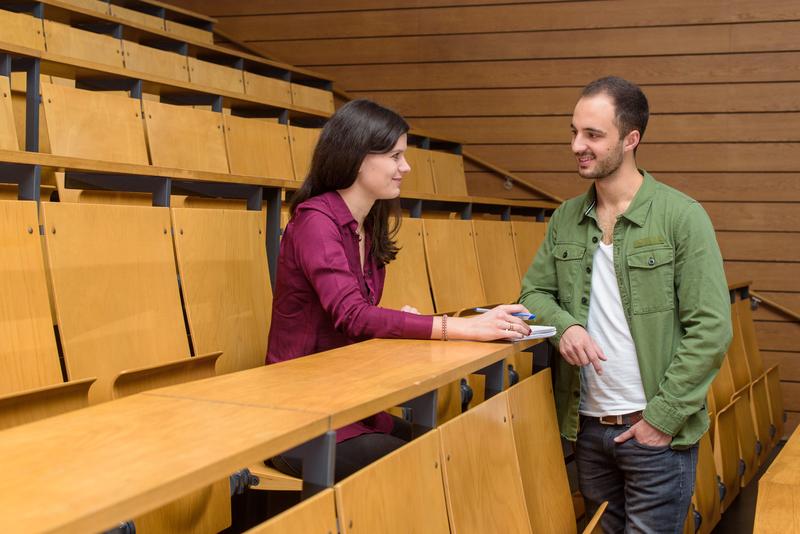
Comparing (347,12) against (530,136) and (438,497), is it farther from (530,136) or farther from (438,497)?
(438,497)

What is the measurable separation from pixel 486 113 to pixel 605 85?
54.9 inches

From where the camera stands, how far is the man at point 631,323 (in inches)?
28.6

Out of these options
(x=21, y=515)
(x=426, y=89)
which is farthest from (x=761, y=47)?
(x=21, y=515)

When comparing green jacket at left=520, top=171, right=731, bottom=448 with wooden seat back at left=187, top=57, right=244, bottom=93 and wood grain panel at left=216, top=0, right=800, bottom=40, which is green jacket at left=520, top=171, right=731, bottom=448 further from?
wood grain panel at left=216, top=0, right=800, bottom=40

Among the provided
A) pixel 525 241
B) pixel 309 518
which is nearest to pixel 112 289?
pixel 309 518

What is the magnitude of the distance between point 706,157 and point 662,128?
12 cm

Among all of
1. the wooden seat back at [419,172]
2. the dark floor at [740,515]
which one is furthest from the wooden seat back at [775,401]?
the wooden seat back at [419,172]

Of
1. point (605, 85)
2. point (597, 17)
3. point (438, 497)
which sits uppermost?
point (597, 17)

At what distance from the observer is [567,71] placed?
207 cm

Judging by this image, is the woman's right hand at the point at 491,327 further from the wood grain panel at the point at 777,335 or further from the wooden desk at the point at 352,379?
A: the wood grain panel at the point at 777,335

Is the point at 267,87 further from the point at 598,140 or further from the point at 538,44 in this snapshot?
the point at 598,140

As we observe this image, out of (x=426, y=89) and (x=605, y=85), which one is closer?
(x=605, y=85)

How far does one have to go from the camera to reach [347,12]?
2.25 meters

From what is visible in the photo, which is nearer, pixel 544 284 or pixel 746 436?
pixel 544 284
